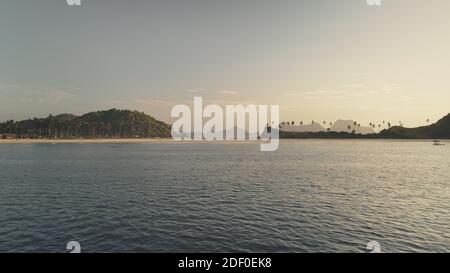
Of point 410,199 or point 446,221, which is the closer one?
point 446,221

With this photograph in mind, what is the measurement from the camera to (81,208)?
3456 centimetres

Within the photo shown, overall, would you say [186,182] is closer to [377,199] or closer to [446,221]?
[377,199]

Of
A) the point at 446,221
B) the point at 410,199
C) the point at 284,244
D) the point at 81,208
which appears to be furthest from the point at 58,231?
the point at 410,199

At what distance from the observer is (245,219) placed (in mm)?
30000

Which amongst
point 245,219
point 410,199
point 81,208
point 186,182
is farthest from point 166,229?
point 410,199

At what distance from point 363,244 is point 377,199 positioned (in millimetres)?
22902
